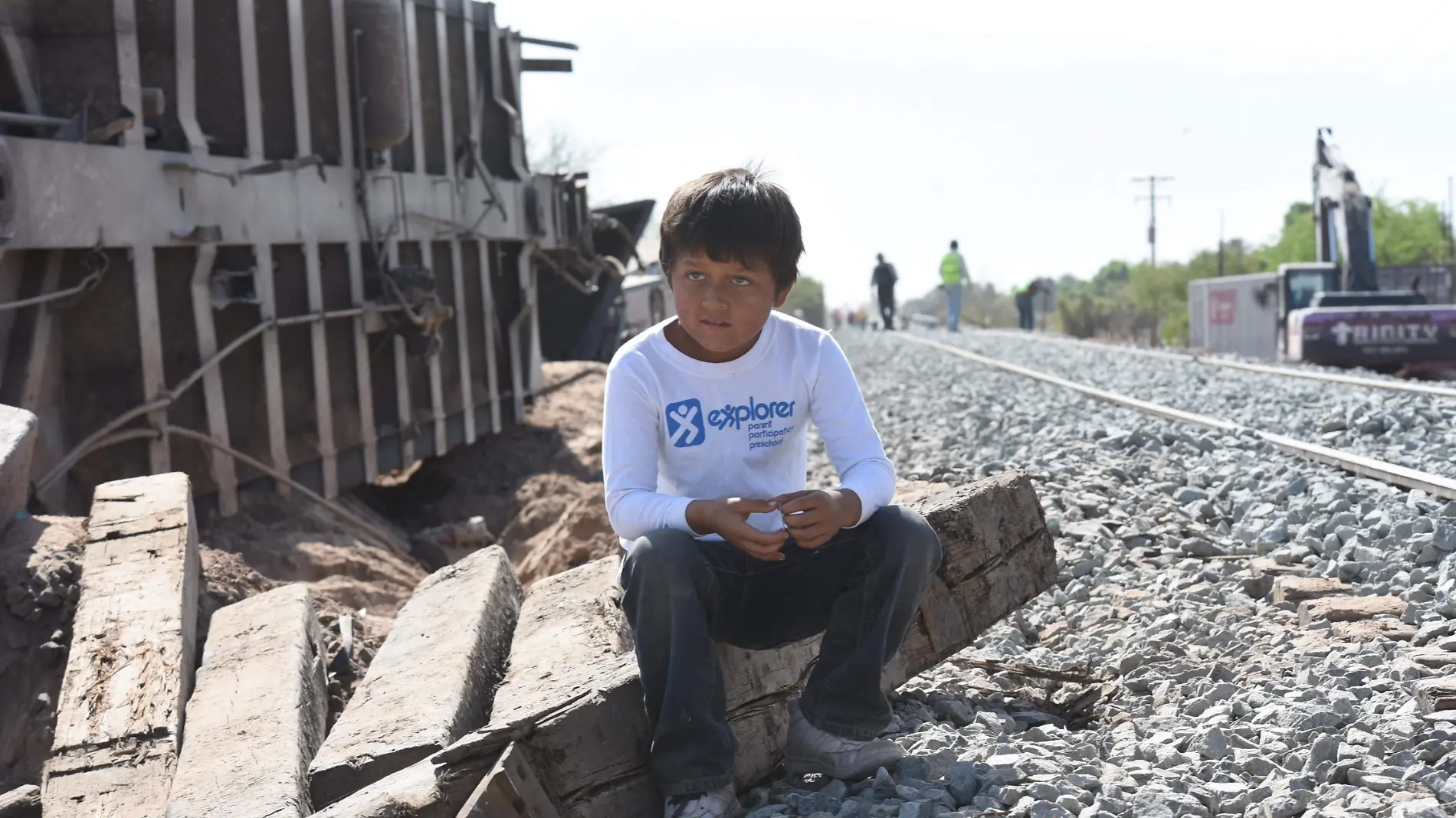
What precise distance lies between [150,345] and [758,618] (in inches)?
159

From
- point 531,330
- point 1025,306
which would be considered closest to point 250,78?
point 531,330

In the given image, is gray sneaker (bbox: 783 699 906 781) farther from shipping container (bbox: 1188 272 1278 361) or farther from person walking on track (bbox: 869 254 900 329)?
person walking on track (bbox: 869 254 900 329)

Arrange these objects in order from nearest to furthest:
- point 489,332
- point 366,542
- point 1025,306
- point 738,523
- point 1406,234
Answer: point 738,523 → point 366,542 → point 489,332 → point 1025,306 → point 1406,234

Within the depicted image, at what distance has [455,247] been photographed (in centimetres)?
1007

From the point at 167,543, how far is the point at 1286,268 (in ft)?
63.9

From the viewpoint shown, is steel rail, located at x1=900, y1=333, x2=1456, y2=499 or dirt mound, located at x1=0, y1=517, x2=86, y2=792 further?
steel rail, located at x1=900, y1=333, x2=1456, y2=499

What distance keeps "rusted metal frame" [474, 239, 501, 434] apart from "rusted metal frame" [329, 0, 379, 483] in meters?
2.29

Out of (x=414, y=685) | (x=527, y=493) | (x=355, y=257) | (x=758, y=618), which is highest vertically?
(x=355, y=257)

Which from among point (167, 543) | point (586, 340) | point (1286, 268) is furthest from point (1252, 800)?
point (1286, 268)

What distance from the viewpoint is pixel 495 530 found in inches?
364

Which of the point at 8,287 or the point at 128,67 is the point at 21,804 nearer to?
the point at 8,287

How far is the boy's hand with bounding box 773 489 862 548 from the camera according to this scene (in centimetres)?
283

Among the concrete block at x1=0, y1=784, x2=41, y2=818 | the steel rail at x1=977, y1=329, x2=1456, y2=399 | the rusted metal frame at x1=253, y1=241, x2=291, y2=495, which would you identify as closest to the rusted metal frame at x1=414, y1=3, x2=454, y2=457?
the rusted metal frame at x1=253, y1=241, x2=291, y2=495

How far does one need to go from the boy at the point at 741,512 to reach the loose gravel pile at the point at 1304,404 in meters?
5.25
